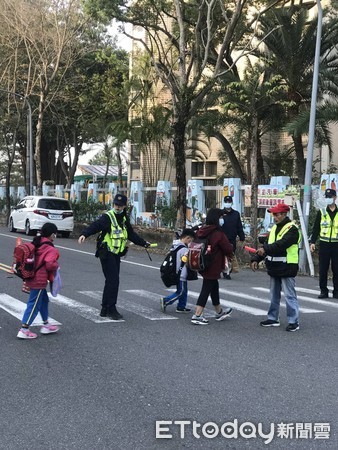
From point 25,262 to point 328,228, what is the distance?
19.2 ft

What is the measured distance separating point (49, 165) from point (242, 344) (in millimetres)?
41227

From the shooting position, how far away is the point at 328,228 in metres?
10.5

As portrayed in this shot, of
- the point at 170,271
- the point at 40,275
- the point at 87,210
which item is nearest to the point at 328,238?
the point at 170,271

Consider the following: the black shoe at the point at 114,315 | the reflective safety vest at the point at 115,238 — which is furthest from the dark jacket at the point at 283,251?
the black shoe at the point at 114,315

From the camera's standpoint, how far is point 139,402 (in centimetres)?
490

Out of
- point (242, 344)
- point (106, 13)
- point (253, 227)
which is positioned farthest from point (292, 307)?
point (106, 13)

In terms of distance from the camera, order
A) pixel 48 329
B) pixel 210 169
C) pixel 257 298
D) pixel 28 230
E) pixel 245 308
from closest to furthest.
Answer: pixel 48 329 → pixel 245 308 → pixel 257 298 → pixel 28 230 → pixel 210 169

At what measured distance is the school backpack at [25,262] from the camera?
22.9 feet

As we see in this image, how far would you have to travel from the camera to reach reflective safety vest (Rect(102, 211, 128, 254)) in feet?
26.9

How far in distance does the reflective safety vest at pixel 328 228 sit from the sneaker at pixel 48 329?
5.44 m

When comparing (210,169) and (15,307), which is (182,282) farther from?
(210,169)

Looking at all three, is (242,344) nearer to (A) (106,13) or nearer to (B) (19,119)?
(A) (106,13)

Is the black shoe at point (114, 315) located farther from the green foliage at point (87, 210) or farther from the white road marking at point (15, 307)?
the green foliage at point (87, 210)

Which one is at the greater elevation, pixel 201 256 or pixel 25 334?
pixel 201 256
